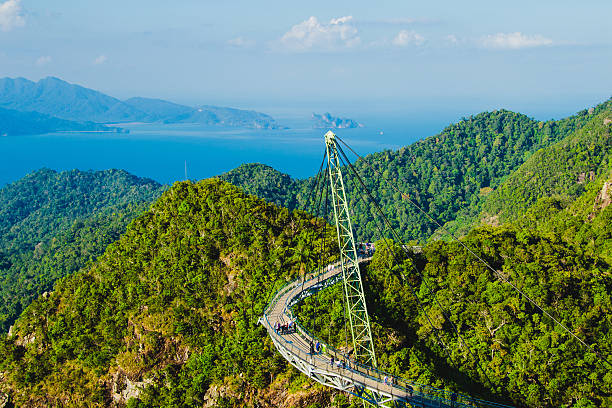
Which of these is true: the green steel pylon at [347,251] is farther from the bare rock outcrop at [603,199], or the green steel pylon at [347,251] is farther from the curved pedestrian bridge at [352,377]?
the bare rock outcrop at [603,199]

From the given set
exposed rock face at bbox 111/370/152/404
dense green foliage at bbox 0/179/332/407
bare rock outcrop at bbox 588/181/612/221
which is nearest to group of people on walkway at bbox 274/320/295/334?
dense green foliage at bbox 0/179/332/407

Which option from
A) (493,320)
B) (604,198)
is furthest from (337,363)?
(604,198)

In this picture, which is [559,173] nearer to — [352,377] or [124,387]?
[352,377]

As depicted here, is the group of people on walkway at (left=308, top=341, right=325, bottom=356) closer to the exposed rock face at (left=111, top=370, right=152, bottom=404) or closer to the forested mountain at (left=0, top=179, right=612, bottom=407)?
the forested mountain at (left=0, top=179, right=612, bottom=407)

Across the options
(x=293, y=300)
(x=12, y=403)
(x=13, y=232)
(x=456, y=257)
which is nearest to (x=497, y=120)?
(x=456, y=257)

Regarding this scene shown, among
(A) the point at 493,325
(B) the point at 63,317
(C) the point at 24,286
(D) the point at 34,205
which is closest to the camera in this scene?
(A) the point at 493,325

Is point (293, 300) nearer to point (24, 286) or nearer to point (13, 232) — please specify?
point (24, 286)
